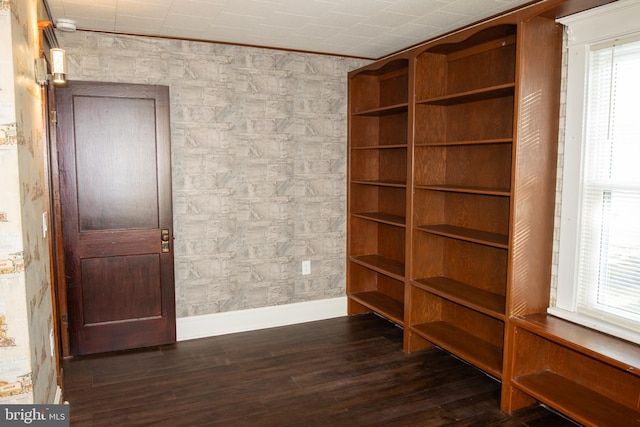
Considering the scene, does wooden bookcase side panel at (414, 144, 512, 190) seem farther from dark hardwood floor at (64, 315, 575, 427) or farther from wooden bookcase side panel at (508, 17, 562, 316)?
dark hardwood floor at (64, 315, 575, 427)

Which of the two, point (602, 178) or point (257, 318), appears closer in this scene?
point (602, 178)

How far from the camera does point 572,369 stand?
2.82 meters

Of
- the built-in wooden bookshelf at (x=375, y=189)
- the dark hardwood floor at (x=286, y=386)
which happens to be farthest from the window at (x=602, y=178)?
the built-in wooden bookshelf at (x=375, y=189)

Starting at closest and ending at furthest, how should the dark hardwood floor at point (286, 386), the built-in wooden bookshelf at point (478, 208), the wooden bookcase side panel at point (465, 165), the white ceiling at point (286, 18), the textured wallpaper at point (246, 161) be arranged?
the built-in wooden bookshelf at point (478, 208) → the dark hardwood floor at point (286, 386) → the white ceiling at point (286, 18) → the wooden bookcase side panel at point (465, 165) → the textured wallpaper at point (246, 161)

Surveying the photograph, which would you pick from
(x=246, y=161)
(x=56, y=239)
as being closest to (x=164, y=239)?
(x=56, y=239)

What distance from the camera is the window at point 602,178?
8.13ft

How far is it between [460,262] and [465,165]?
2.46ft

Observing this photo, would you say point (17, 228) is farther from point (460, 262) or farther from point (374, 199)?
point (374, 199)

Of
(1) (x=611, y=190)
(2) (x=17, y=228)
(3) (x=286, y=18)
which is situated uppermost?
(3) (x=286, y=18)

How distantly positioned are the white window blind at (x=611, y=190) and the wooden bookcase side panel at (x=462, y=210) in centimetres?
61

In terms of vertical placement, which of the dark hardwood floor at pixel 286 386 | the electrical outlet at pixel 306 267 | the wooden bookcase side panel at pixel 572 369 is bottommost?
the dark hardwood floor at pixel 286 386

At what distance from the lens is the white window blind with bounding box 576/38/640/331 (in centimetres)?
247

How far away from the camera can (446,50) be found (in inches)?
138

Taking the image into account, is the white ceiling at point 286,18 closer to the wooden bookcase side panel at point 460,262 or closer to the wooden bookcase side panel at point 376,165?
the wooden bookcase side panel at point 376,165
